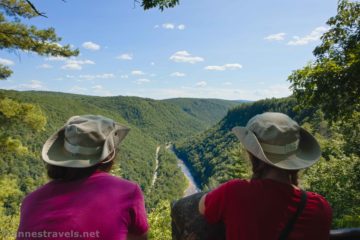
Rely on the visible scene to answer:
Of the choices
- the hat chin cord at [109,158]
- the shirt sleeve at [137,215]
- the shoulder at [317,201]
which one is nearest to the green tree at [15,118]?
the hat chin cord at [109,158]

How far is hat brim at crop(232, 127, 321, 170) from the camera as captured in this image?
1.97 meters

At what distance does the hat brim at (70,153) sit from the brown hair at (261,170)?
82 centimetres

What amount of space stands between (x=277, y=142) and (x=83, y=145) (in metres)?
1.11

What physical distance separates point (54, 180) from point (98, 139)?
0.35 metres

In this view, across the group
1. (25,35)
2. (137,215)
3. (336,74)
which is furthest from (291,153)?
(25,35)

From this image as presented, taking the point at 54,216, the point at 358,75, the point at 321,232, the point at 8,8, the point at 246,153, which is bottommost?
the point at 321,232

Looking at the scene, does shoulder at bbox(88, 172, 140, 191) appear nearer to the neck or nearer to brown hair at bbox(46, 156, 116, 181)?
brown hair at bbox(46, 156, 116, 181)

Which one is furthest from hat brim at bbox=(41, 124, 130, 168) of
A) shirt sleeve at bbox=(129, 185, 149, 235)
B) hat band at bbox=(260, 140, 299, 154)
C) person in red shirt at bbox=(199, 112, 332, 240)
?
hat band at bbox=(260, 140, 299, 154)

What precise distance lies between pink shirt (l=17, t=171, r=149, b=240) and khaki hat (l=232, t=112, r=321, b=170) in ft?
2.36

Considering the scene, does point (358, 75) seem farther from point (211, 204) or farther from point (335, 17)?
point (211, 204)

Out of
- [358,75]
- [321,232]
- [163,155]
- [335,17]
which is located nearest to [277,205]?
[321,232]

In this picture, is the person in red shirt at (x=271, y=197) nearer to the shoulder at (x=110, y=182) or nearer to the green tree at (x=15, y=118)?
the shoulder at (x=110, y=182)

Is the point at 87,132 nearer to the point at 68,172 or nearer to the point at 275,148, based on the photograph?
the point at 68,172

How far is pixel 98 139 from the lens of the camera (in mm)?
2137
